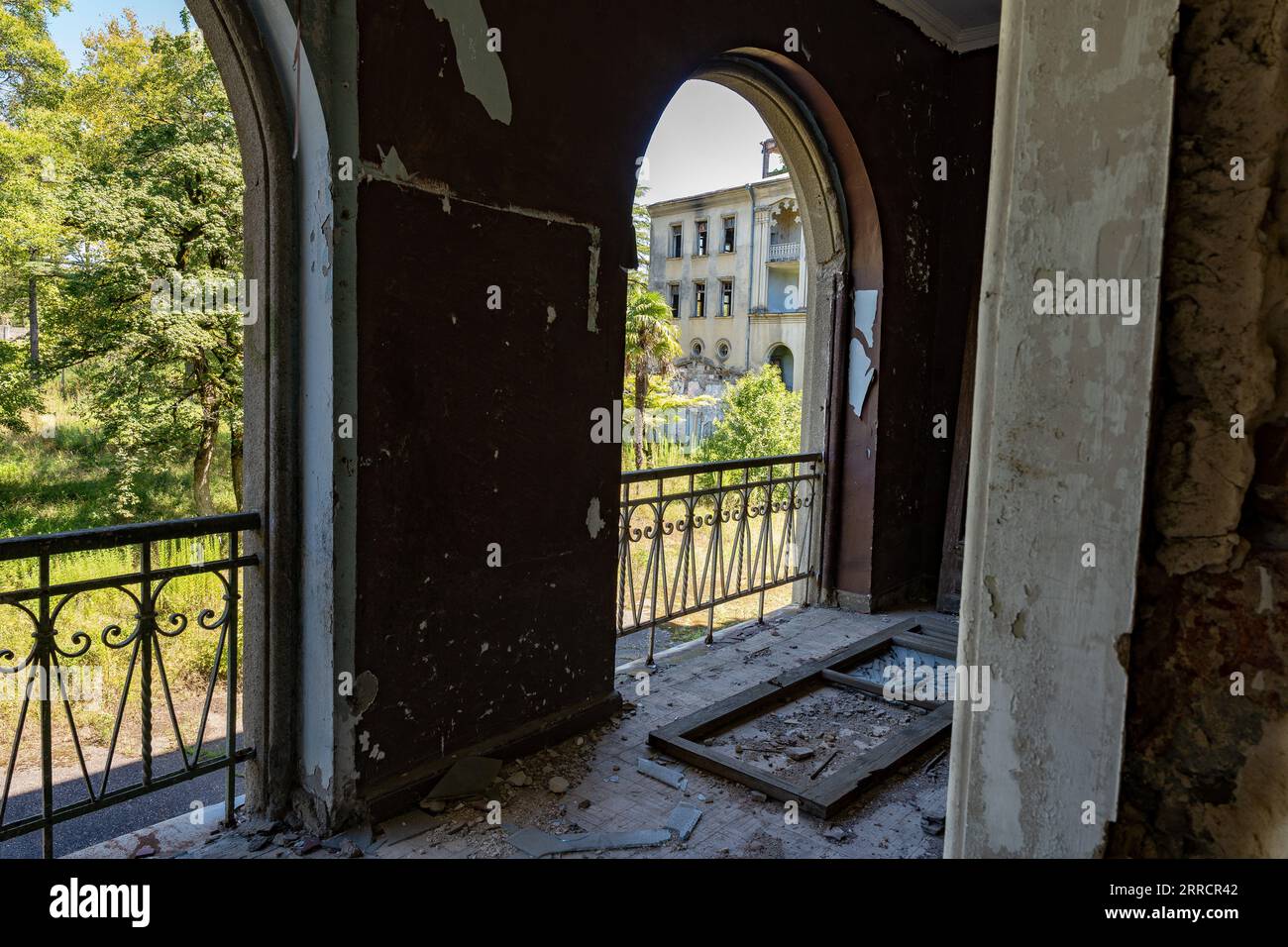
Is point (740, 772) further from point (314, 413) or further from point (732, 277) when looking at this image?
point (732, 277)

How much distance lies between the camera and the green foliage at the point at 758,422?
16.7m

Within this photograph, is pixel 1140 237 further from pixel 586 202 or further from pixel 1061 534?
pixel 586 202

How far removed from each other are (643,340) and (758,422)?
3016 mm

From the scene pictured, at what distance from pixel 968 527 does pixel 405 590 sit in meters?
2.02

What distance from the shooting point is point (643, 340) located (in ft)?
54.6

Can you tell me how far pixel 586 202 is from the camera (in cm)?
326

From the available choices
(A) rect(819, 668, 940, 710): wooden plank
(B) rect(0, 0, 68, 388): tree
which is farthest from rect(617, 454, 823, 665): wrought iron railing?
(B) rect(0, 0, 68, 388): tree

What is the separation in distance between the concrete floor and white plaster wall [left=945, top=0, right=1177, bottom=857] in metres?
1.67

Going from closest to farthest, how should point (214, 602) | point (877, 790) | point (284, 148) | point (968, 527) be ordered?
1. point (968, 527)
2. point (284, 148)
3. point (877, 790)
4. point (214, 602)

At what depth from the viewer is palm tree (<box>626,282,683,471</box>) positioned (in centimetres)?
1627

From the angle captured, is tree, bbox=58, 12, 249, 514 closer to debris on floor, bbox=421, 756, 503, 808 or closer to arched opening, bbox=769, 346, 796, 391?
debris on floor, bbox=421, 756, 503, 808

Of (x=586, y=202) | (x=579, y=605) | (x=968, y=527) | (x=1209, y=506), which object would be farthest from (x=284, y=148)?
(x=1209, y=506)

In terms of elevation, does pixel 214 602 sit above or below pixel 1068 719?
below

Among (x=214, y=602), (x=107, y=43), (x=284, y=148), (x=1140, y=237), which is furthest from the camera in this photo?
(x=107, y=43)
